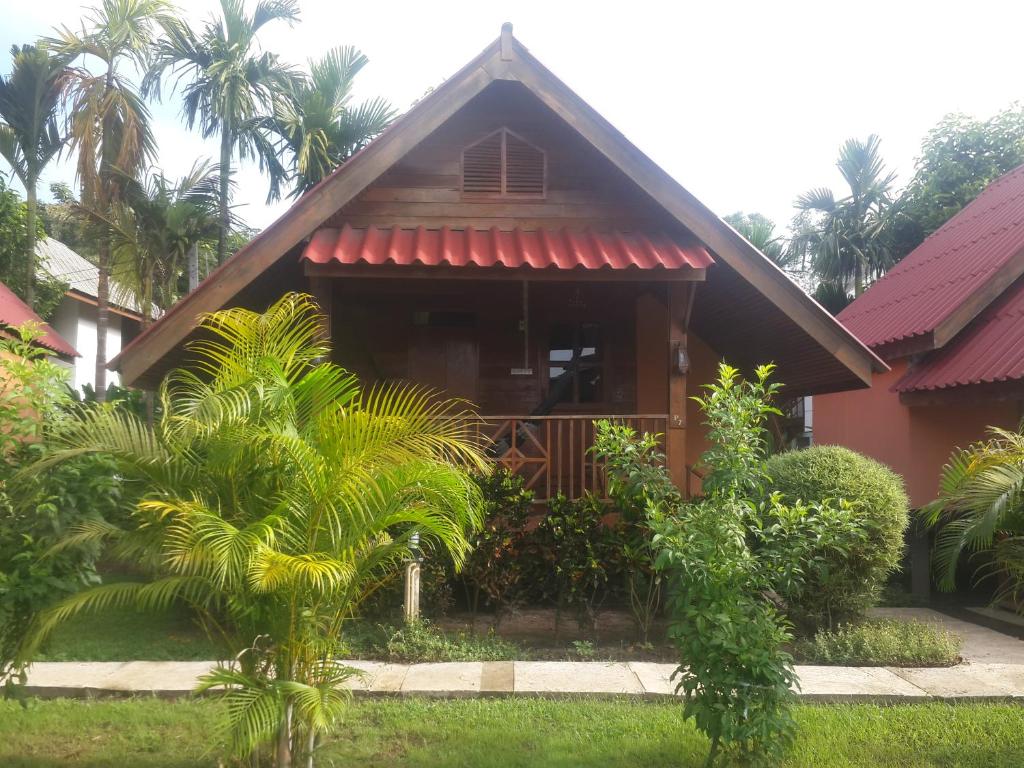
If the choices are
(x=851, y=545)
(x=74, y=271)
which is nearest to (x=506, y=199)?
(x=851, y=545)

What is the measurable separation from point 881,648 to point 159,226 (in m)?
14.2

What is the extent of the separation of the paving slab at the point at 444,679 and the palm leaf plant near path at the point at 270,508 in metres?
1.64

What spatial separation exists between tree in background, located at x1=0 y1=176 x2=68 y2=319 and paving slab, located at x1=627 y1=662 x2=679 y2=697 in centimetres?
1814

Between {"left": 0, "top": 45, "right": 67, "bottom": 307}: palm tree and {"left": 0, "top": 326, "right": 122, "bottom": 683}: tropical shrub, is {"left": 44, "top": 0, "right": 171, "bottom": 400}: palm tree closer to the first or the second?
{"left": 0, "top": 45, "right": 67, "bottom": 307}: palm tree

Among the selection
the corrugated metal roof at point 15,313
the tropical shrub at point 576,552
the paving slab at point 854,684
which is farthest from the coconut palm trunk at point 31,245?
the paving slab at point 854,684

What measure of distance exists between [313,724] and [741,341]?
291 inches

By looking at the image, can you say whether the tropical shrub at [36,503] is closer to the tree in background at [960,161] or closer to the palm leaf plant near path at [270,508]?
the palm leaf plant near path at [270,508]

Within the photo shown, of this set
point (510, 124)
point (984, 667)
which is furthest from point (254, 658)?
point (510, 124)

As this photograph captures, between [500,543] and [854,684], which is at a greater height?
[500,543]

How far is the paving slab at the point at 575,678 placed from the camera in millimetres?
5926

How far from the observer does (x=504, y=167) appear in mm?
8867

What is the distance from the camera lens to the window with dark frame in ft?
36.4

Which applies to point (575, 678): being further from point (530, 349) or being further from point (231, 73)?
point (231, 73)

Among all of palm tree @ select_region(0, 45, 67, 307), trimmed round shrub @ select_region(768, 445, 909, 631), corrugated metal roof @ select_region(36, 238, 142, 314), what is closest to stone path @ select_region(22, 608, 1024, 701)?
trimmed round shrub @ select_region(768, 445, 909, 631)
